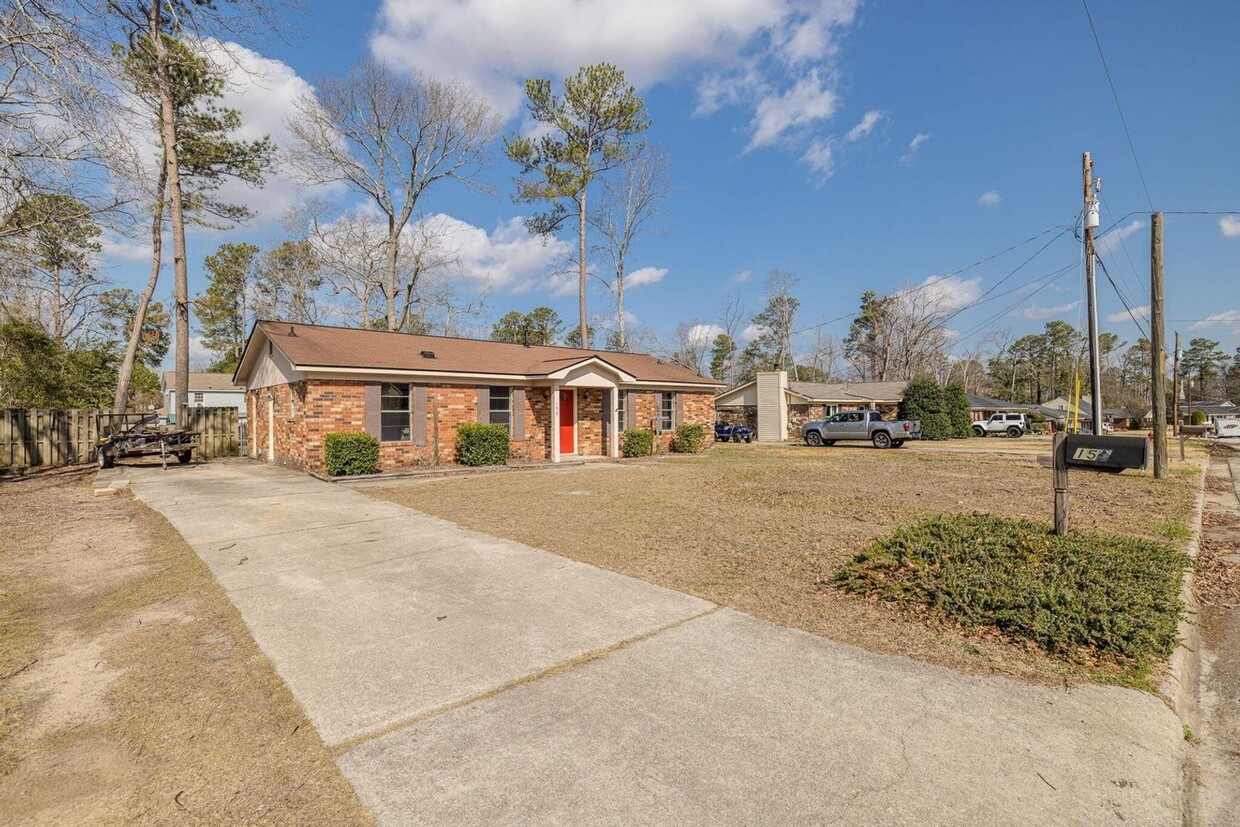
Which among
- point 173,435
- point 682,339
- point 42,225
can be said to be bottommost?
point 173,435

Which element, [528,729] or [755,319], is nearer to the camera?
[528,729]

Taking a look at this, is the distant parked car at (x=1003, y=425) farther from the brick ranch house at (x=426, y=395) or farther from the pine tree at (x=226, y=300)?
the pine tree at (x=226, y=300)

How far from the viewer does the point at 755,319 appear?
54.3 meters

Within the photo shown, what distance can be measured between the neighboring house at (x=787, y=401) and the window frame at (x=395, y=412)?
18372 mm

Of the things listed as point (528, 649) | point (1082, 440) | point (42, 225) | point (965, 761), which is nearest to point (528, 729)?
point (528, 649)

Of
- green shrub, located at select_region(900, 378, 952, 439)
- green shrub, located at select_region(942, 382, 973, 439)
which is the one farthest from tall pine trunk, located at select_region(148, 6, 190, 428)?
green shrub, located at select_region(942, 382, 973, 439)

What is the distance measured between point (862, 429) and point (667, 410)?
1084cm

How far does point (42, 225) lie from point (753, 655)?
12.0m


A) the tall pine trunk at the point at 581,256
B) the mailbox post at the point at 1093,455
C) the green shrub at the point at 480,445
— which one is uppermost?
the tall pine trunk at the point at 581,256

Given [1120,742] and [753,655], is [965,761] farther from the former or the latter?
[753,655]

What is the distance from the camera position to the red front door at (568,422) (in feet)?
57.5

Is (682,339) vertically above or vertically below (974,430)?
above

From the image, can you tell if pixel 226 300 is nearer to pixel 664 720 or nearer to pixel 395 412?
pixel 395 412

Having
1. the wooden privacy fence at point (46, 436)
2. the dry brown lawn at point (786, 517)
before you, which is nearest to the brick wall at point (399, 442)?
the dry brown lawn at point (786, 517)
